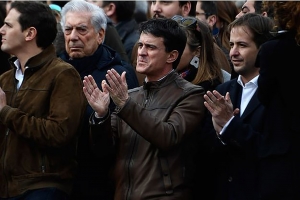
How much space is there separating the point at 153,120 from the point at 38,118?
36.3 inches

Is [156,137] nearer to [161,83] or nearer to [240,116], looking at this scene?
[161,83]

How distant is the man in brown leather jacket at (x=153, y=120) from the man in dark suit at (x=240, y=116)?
251mm

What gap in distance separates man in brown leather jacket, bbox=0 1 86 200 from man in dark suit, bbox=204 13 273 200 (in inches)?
44.1

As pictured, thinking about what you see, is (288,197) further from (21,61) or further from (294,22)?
(21,61)

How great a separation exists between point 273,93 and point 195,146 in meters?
0.91

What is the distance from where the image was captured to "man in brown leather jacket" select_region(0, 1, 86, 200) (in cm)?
633

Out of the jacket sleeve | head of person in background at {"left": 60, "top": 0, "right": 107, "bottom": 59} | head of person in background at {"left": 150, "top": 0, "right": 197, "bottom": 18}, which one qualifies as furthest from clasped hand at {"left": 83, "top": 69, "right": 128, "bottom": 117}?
head of person in background at {"left": 150, "top": 0, "right": 197, "bottom": 18}

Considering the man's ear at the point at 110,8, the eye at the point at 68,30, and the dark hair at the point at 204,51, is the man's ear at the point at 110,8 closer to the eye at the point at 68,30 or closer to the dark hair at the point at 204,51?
the eye at the point at 68,30

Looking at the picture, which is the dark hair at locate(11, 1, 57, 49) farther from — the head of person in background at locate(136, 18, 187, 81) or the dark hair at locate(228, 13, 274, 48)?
the dark hair at locate(228, 13, 274, 48)

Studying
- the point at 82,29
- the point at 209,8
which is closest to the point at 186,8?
the point at 209,8

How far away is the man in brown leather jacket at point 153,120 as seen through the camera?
6004 millimetres

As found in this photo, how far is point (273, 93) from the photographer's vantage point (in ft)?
18.8

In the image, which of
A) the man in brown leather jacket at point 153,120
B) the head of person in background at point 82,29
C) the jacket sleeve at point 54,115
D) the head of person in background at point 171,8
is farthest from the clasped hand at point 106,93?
the head of person in background at point 171,8

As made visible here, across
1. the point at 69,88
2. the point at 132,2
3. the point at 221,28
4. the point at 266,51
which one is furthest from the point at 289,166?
the point at 132,2
